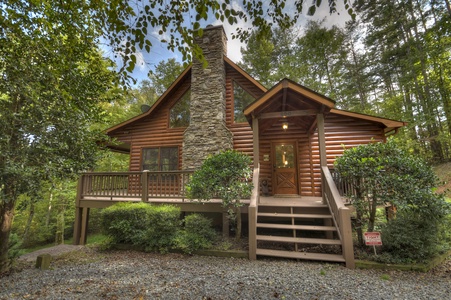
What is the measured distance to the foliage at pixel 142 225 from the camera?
4.96 m

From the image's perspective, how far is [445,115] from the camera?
12.2m

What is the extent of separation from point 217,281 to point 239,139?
5.74 m

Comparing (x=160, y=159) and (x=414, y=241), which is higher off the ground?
(x=160, y=159)

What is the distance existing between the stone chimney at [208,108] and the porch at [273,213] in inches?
69.7

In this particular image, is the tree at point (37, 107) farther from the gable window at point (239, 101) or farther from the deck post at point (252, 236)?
the gable window at point (239, 101)

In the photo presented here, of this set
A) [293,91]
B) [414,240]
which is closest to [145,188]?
[293,91]

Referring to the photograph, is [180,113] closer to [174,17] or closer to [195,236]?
[195,236]

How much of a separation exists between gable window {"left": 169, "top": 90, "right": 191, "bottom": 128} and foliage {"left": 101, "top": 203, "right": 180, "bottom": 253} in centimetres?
473

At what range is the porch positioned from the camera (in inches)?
164

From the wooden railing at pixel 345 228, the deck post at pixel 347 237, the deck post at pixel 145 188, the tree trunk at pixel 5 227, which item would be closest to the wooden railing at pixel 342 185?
the wooden railing at pixel 345 228

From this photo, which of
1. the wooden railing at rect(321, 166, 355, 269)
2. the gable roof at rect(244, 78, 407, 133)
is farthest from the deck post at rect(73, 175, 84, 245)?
the wooden railing at rect(321, 166, 355, 269)

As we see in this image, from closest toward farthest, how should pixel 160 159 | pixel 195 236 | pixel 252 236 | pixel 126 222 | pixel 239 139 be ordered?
1. pixel 252 236
2. pixel 195 236
3. pixel 126 222
4. pixel 239 139
5. pixel 160 159

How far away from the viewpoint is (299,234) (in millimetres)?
5777

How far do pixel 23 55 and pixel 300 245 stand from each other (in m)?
7.02
